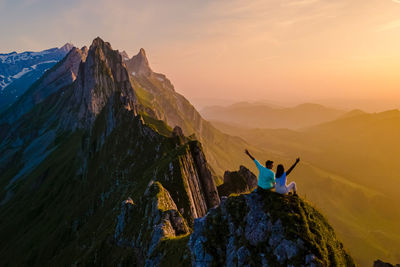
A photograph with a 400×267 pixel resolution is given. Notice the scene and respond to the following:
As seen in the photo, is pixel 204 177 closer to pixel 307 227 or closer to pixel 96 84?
pixel 307 227

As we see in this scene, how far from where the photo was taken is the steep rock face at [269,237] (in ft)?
45.6

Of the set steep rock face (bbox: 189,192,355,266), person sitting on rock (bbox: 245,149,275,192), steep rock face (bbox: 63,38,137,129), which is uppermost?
steep rock face (bbox: 63,38,137,129)

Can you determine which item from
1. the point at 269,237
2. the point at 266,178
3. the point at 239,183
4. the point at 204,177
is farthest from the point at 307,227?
the point at 239,183

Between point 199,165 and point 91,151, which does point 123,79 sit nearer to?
point 91,151

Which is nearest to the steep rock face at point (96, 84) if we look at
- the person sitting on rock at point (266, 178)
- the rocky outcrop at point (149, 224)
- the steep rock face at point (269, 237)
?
the rocky outcrop at point (149, 224)

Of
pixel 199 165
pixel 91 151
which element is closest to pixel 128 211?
pixel 199 165

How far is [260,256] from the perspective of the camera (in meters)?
14.9

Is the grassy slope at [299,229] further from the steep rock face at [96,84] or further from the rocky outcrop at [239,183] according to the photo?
the steep rock face at [96,84]

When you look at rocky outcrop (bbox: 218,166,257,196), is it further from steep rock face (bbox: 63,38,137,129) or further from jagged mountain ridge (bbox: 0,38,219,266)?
steep rock face (bbox: 63,38,137,129)

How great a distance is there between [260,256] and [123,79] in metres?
189

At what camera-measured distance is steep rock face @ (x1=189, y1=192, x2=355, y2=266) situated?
13891 mm

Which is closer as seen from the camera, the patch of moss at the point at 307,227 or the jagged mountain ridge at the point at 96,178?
the patch of moss at the point at 307,227

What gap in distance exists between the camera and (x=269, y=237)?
14.9 m

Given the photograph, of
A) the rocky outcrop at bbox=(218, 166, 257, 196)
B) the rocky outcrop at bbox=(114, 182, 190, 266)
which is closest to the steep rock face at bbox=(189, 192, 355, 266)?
the rocky outcrop at bbox=(114, 182, 190, 266)
